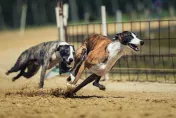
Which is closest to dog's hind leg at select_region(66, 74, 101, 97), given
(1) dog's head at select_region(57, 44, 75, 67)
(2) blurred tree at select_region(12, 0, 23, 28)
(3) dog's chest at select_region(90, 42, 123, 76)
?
(3) dog's chest at select_region(90, 42, 123, 76)

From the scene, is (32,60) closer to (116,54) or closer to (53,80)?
(53,80)

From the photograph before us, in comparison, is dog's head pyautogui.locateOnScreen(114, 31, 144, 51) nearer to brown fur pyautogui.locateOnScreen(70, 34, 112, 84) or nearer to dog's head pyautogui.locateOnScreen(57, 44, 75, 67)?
brown fur pyautogui.locateOnScreen(70, 34, 112, 84)

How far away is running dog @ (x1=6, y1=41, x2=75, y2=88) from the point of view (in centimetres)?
1096

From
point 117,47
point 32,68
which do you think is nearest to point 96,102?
point 117,47

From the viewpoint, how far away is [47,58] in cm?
1147

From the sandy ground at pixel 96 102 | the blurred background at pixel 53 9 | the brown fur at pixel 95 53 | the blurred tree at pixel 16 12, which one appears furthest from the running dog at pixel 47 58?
the blurred tree at pixel 16 12

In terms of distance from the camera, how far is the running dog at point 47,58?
10964mm

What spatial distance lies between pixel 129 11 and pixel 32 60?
3364 centimetres

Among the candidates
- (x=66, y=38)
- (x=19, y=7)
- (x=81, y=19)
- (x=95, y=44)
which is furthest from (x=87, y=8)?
(x=95, y=44)

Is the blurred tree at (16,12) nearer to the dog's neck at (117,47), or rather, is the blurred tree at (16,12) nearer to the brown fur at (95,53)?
the brown fur at (95,53)

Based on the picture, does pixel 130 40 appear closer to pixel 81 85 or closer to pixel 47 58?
pixel 81 85

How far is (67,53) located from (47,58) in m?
0.74

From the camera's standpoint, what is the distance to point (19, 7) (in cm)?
4719

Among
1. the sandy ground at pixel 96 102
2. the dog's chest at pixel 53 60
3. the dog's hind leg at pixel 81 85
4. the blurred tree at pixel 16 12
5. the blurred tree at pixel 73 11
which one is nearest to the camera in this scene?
the sandy ground at pixel 96 102
